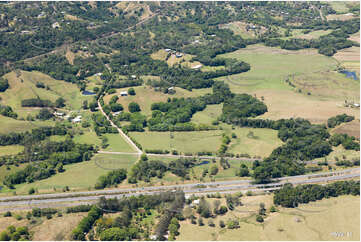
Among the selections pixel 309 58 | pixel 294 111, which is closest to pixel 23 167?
pixel 294 111

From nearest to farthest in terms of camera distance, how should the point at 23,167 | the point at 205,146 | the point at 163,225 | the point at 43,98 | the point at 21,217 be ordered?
the point at 163,225 < the point at 21,217 < the point at 23,167 < the point at 205,146 < the point at 43,98

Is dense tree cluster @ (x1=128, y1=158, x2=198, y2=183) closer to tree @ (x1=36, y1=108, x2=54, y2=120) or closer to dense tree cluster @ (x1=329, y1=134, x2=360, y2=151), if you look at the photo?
dense tree cluster @ (x1=329, y1=134, x2=360, y2=151)

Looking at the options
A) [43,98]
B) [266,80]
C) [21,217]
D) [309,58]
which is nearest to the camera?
[21,217]

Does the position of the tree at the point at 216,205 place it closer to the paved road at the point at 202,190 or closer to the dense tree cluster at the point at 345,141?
the paved road at the point at 202,190

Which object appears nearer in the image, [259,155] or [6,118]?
[259,155]

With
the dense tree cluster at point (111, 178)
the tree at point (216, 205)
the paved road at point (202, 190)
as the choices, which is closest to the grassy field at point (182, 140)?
the dense tree cluster at point (111, 178)

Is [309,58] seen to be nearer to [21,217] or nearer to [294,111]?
[294,111]

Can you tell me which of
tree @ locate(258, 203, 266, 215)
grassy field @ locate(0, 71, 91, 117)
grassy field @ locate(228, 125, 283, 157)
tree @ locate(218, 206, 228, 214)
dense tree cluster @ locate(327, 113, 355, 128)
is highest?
dense tree cluster @ locate(327, 113, 355, 128)

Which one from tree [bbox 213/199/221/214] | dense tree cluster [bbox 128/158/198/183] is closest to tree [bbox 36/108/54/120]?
dense tree cluster [bbox 128/158/198/183]
